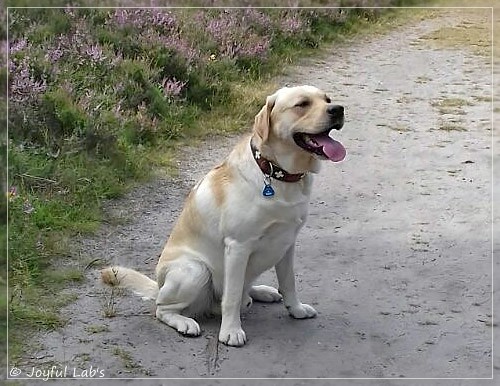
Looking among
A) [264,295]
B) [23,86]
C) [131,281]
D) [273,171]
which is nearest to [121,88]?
[23,86]

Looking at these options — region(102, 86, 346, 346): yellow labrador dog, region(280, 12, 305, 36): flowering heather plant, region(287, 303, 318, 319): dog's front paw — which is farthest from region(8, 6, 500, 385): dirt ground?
region(280, 12, 305, 36): flowering heather plant

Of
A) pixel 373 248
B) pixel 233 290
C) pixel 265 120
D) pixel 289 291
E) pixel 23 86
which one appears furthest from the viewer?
pixel 23 86

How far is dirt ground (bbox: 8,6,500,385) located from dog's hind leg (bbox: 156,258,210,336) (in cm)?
5

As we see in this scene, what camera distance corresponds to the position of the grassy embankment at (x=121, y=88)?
4527mm

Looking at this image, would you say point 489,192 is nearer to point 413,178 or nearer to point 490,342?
point 413,178

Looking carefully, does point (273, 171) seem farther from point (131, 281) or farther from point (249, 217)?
point (131, 281)

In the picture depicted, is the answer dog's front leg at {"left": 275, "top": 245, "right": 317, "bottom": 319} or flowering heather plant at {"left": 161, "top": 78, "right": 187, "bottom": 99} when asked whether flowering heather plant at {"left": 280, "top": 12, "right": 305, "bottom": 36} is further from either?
dog's front leg at {"left": 275, "top": 245, "right": 317, "bottom": 319}

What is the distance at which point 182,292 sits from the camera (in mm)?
3242

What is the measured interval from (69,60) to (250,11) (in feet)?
4.48

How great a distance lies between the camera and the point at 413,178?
5.17 metres

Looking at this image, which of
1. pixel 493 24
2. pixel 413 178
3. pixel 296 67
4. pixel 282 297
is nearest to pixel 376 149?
pixel 413 178

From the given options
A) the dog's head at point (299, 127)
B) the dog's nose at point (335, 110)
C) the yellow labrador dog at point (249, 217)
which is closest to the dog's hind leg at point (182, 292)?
the yellow labrador dog at point (249, 217)

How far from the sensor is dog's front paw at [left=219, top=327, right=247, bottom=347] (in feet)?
10.4

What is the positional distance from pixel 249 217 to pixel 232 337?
505 mm
